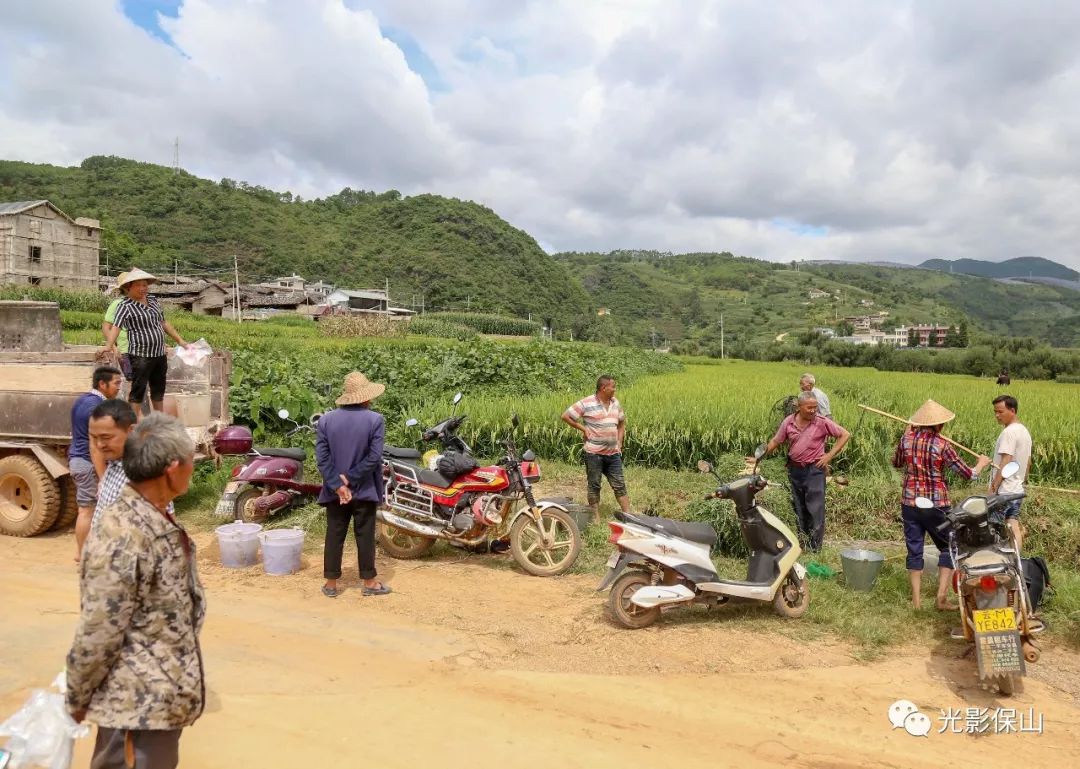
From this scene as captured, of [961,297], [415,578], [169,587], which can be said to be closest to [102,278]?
[415,578]

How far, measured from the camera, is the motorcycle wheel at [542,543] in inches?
234

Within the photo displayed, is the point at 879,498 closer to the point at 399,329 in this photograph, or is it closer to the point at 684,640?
the point at 684,640

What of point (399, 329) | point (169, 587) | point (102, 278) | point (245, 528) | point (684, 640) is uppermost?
point (102, 278)

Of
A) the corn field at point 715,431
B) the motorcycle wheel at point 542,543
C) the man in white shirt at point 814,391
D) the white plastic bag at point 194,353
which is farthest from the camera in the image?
the corn field at point 715,431

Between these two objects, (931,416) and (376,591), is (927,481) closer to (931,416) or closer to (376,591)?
(931,416)

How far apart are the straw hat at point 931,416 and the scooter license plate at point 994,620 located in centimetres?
162

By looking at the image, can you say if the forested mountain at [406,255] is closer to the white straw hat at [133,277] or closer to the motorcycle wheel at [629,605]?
the white straw hat at [133,277]

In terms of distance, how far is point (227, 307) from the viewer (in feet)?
150

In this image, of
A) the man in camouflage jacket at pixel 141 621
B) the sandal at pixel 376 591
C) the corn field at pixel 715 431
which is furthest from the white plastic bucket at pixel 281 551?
the corn field at pixel 715 431

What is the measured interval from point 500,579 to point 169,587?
12.9 ft

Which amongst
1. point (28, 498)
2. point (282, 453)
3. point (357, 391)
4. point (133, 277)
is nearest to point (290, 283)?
point (28, 498)

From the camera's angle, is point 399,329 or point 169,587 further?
point 399,329

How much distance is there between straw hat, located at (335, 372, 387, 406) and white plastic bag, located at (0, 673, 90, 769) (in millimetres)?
2973

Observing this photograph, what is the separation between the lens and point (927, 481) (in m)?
5.36
